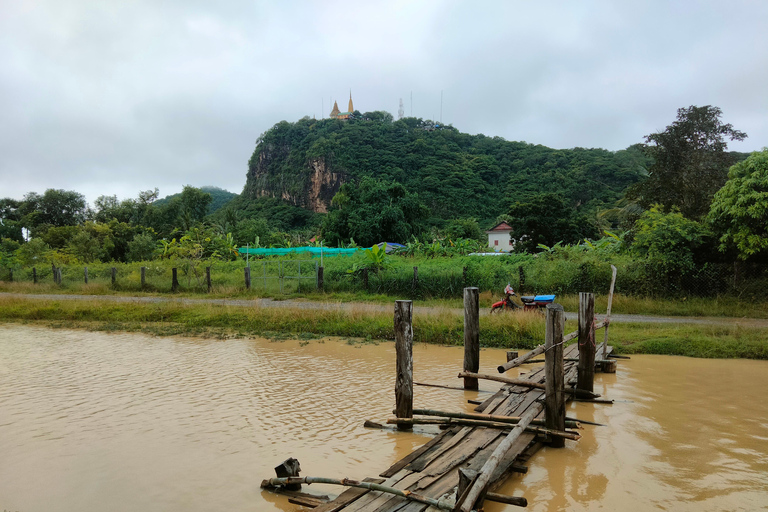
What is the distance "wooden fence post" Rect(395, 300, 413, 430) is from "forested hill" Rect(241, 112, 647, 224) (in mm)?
40618

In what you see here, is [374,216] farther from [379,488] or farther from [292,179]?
[292,179]

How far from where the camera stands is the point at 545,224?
107 ft

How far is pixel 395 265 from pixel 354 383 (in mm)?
12297

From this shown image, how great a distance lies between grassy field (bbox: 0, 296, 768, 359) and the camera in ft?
33.7

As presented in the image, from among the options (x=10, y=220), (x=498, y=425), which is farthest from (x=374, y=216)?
(x=10, y=220)

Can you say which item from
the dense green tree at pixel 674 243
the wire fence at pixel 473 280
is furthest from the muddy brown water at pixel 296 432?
the wire fence at pixel 473 280

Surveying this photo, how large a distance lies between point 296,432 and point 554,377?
306cm

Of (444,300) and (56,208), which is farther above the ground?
(56,208)

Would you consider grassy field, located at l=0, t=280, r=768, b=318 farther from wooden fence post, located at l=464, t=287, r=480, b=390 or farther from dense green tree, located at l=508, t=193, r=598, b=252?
dense green tree, located at l=508, t=193, r=598, b=252

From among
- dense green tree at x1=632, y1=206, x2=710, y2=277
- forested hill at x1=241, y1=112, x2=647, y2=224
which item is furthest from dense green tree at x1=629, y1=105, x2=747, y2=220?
forested hill at x1=241, y1=112, x2=647, y2=224

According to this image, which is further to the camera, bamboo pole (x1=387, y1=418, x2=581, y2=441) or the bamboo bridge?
bamboo pole (x1=387, y1=418, x2=581, y2=441)

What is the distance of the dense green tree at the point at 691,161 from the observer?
65.6 ft

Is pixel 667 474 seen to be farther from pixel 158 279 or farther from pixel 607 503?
pixel 158 279

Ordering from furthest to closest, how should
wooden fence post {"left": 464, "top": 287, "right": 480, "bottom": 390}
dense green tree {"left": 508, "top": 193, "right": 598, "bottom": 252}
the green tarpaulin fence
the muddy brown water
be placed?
the green tarpaulin fence < dense green tree {"left": 508, "top": 193, "right": 598, "bottom": 252} < wooden fence post {"left": 464, "top": 287, "right": 480, "bottom": 390} < the muddy brown water
